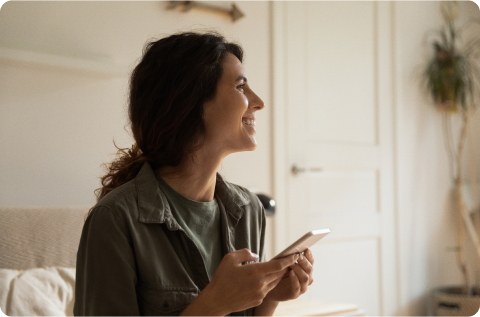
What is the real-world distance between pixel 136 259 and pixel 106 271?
0.07m

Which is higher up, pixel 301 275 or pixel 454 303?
pixel 301 275

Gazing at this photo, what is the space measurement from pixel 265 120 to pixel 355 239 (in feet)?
3.25

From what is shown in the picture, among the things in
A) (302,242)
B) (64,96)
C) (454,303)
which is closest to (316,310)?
(302,242)

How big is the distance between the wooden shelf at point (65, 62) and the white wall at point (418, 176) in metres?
2.01

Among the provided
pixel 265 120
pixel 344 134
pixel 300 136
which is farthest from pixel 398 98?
pixel 265 120

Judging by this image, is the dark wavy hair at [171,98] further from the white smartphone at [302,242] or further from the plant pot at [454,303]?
the plant pot at [454,303]

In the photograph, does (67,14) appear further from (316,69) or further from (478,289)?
(478,289)

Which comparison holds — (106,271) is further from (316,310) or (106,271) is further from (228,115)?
(316,310)

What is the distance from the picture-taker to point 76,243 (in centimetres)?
154

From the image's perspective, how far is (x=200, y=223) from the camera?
1159 mm

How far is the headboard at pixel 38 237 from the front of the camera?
1.40 meters

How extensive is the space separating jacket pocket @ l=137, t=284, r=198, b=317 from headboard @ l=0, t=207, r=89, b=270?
578 millimetres

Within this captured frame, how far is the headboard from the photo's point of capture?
55.1 inches

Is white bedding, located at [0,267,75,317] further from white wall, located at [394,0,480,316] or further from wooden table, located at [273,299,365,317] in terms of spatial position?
white wall, located at [394,0,480,316]
